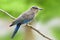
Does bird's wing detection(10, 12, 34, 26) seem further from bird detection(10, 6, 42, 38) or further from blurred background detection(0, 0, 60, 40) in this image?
blurred background detection(0, 0, 60, 40)

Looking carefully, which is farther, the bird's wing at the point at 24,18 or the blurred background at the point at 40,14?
the blurred background at the point at 40,14

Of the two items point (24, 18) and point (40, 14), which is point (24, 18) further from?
point (40, 14)

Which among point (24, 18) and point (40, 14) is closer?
point (24, 18)

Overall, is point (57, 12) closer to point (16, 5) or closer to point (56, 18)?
point (56, 18)

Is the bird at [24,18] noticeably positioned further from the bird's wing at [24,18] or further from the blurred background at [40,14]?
the blurred background at [40,14]

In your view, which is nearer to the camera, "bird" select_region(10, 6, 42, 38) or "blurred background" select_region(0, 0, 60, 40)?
"bird" select_region(10, 6, 42, 38)

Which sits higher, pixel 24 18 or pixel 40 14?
pixel 40 14

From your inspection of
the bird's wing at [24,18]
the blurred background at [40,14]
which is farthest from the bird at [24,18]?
the blurred background at [40,14]

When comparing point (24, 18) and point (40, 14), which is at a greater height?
→ point (40, 14)

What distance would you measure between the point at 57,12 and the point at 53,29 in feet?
0.51

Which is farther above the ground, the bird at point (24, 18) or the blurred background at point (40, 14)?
the blurred background at point (40, 14)

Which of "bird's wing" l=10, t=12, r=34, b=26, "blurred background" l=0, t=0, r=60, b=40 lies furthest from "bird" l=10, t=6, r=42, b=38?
"blurred background" l=0, t=0, r=60, b=40

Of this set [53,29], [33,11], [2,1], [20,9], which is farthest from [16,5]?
[33,11]

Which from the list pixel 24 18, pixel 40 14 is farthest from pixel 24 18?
pixel 40 14
